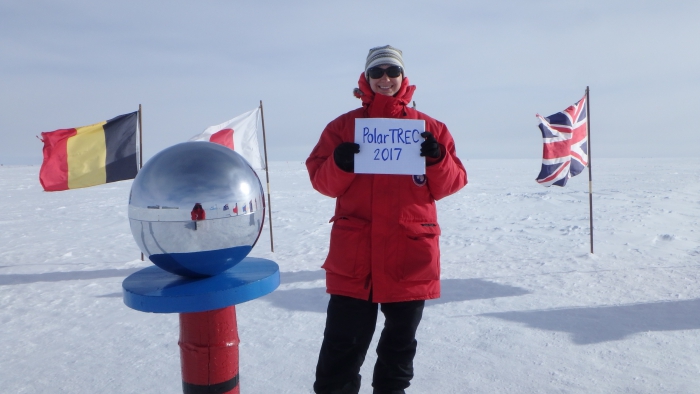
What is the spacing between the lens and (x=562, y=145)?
668cm

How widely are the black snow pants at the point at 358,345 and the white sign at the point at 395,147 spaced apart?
559mm

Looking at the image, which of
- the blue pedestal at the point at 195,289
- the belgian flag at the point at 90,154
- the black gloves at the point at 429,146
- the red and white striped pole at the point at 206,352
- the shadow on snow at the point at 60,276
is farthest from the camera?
the belgian flag at the point at 90,154

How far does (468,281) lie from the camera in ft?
17.6

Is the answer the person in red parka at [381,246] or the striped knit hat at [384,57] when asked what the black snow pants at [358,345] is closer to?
the person in red parka at [381,246]

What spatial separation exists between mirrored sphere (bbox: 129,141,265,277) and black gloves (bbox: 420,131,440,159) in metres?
0.72

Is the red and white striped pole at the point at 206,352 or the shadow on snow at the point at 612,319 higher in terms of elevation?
the red and white striped pole at the point at 206,352

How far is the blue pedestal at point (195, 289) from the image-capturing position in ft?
5.10

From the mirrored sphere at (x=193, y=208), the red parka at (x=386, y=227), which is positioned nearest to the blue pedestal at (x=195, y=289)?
the mirrored sphere at (x=193, y=208)

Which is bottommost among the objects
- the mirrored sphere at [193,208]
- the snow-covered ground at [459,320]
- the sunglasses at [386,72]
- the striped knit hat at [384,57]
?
the snow-covered ground at [459,320]

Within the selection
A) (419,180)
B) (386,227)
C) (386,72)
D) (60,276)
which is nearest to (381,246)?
(386,227)

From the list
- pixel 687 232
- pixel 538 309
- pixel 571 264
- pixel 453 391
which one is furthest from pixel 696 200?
pixel 453 391

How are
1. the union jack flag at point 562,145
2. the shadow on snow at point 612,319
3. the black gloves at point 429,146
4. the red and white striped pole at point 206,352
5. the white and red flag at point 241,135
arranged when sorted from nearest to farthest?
the red and white striped pole at point 206,352 < the black gloves at point 429,146 < the shadow on snow at point 612,319 < the union jack flag at point 562,145 < the white and red flag at point 241,135

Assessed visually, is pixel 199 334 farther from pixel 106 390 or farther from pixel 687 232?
pixel 687 232

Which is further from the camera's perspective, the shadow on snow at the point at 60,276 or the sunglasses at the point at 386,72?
the shadow on snow at the point at 60,276
